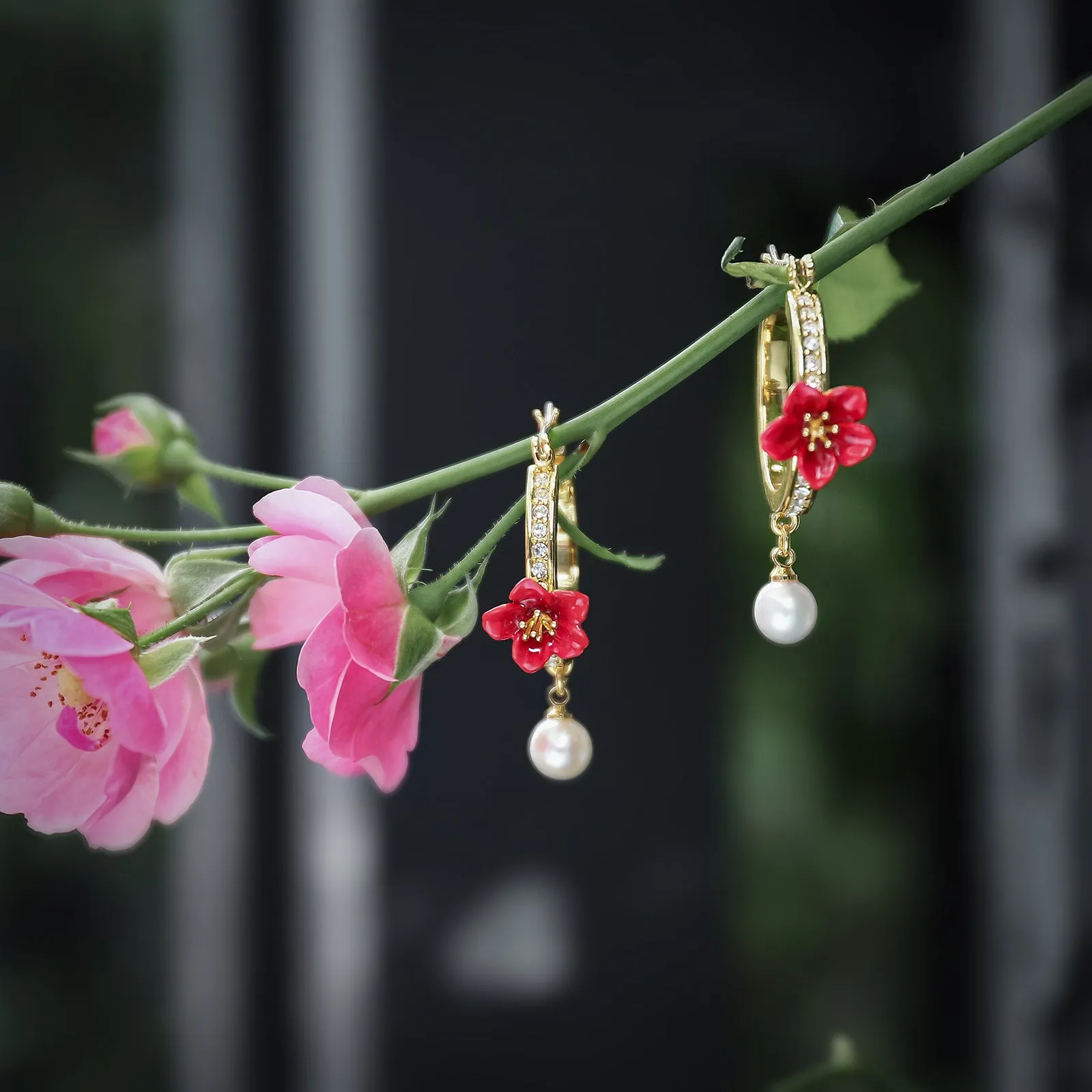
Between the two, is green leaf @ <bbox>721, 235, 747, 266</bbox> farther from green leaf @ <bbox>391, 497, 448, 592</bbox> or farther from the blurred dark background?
the blurred dark background

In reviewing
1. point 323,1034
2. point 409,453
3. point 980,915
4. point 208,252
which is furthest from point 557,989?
point 208,252

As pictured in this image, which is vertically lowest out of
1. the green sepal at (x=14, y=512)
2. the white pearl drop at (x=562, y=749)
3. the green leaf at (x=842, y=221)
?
the white pearl drop at (x=562, y=749)

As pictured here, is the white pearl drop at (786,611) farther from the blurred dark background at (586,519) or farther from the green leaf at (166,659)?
the blurred dark background at (586,519)

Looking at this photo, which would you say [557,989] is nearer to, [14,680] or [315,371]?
[315,371]

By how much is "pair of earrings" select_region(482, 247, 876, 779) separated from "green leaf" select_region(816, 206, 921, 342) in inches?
1.1

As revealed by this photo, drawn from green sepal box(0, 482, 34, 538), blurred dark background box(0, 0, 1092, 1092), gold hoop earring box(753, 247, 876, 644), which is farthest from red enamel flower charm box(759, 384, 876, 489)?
blurred dark background box(0, 0, 1092, 1092)

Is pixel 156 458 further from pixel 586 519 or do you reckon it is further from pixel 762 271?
pixel 586 519

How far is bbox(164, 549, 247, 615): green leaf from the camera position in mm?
143

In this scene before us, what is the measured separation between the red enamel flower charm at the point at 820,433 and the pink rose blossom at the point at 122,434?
0.13 metres

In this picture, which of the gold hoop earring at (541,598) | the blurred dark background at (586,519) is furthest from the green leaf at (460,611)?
the blurred dark background at (586,519)

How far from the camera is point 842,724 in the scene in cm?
65

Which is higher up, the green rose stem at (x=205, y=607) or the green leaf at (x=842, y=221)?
the green leaf at (x=842, y=221)

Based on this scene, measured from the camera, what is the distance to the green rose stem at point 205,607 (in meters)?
0.13

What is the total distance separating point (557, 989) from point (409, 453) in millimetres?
398
